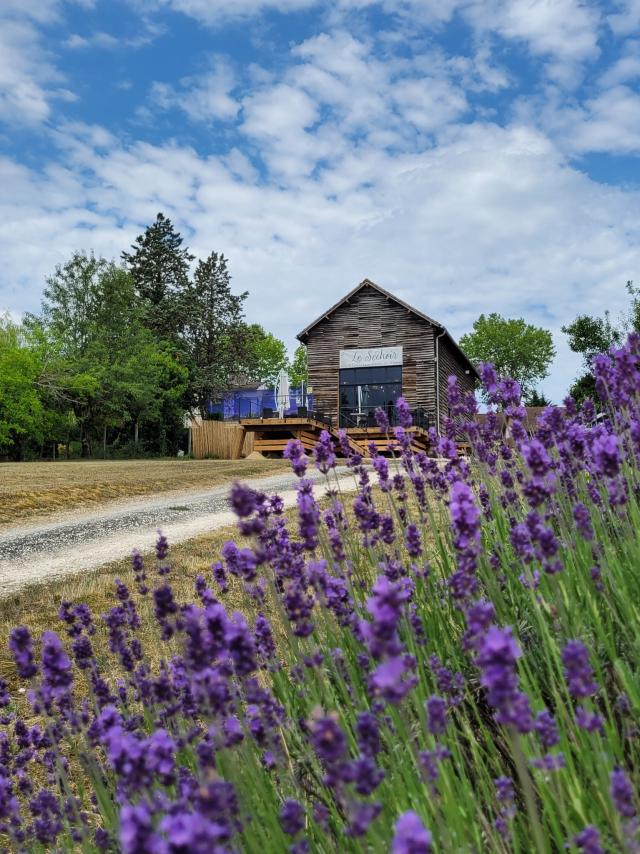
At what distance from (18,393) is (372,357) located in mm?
17763

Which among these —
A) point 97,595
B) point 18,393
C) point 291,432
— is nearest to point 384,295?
point 291,432

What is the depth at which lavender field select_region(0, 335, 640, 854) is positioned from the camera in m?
1.23

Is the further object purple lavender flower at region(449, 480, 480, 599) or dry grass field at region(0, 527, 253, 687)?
dry grass field at region(0, 527, 253, 687)

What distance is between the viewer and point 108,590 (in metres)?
6.51

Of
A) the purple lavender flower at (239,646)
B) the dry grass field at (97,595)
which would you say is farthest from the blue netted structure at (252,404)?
the purple lavender flower at (239,646)

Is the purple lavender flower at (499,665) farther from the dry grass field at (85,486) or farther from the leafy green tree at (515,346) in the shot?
the leafy green tree at (515,346)

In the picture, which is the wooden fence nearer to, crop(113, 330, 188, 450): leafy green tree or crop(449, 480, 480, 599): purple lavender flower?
crop(113, 330, 188, 450): leafy green tree

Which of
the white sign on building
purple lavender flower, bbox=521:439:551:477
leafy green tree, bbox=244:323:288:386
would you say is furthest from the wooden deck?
leafy green tree, bbox=244:323:288:386

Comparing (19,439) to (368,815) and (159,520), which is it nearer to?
(159,520)

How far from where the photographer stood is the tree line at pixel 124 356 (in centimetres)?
3616

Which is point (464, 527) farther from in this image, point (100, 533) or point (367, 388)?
point (367, 388)

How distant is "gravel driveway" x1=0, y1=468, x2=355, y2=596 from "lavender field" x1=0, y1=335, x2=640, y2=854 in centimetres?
454

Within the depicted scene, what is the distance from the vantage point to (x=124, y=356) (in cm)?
3828

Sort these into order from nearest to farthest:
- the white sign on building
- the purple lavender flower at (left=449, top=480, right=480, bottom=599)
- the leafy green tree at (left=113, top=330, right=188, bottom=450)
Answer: the purple lavender flower at (left=449, top=480, right=480, bottom=599)
the white sign on building
the leafy green tree at (left=113, top=330, right=188, bottom=450)
